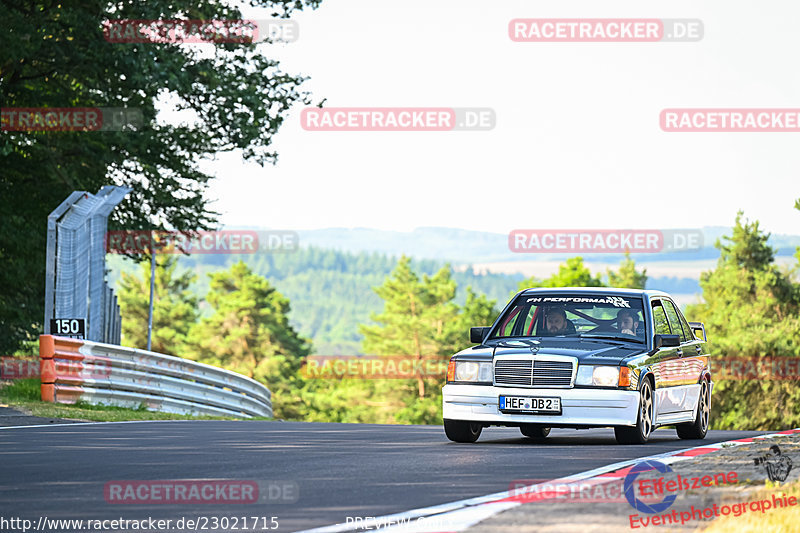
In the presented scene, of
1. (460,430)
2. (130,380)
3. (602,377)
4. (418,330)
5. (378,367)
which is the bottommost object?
(378,367)

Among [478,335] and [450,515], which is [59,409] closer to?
[478,335]

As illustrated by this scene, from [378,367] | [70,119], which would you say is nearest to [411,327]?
[378,367]

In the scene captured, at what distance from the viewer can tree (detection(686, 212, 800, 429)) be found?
254ft

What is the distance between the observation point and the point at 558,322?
1381 centimetres

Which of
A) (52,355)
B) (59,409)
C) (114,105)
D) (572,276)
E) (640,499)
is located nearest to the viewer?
(640,499)

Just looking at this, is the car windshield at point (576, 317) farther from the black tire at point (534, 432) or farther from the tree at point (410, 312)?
the tree at point (410, 312)

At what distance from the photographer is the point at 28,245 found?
30281mm

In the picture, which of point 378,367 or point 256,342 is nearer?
point 256,342

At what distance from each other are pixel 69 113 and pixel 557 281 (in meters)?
74.1

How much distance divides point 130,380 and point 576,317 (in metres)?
10.0

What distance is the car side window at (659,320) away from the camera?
1386cm

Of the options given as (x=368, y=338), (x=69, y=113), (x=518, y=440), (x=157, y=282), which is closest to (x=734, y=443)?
(x=518, y=440)

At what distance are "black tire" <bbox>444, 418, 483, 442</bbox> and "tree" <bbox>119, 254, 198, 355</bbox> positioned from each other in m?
115

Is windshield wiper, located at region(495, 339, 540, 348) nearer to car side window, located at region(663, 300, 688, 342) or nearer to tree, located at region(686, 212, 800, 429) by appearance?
car side window, located at region(663, 300, 688, 342)
